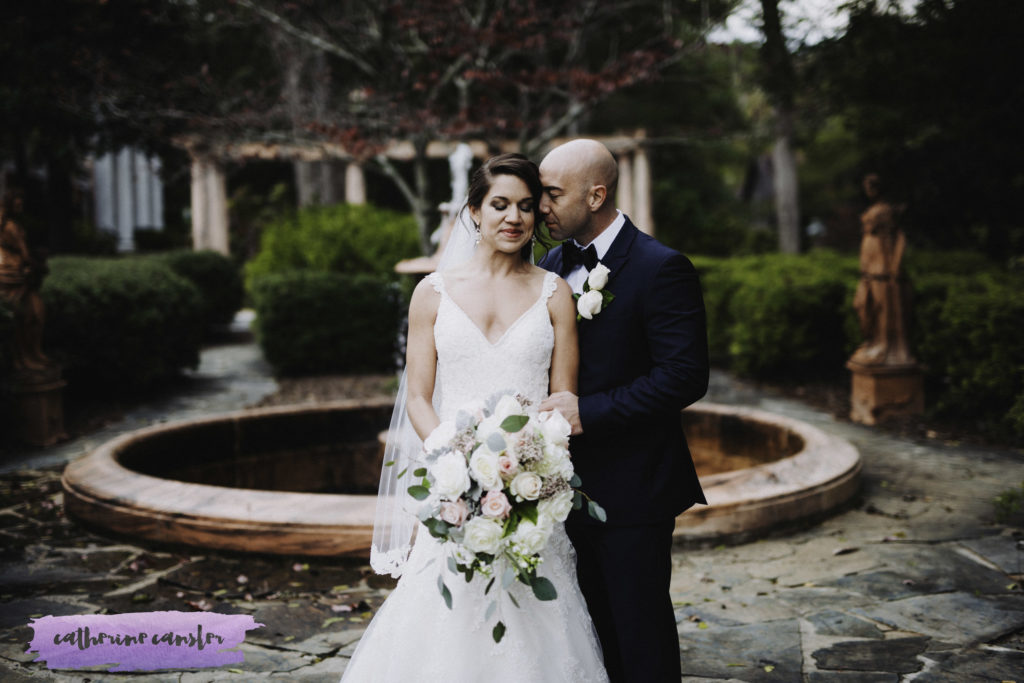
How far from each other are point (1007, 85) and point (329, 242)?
33.4 ft

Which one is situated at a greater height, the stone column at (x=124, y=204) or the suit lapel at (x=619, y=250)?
the stone column at (x=124, y=204)

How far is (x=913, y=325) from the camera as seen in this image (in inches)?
372

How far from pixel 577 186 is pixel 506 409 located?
2.72ft

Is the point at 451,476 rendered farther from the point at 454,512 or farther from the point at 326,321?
the point at 326,321

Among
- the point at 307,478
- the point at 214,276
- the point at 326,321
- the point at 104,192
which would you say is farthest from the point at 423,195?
the point at 104,192

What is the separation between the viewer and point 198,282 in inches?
650

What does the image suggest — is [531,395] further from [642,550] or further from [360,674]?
[360,674]

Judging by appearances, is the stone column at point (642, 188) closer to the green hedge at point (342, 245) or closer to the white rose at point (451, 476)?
the green hedge at point (342, 245)

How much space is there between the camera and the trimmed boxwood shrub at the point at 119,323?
9531 millimetres

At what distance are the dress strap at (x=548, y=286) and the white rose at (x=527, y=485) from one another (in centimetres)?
69

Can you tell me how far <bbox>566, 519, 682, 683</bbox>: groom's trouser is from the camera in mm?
2748

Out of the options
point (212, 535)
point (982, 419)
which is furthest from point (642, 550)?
point (982, 419)

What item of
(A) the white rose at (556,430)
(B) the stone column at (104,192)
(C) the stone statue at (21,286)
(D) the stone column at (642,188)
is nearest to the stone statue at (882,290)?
(A) the white rose at (556,430)

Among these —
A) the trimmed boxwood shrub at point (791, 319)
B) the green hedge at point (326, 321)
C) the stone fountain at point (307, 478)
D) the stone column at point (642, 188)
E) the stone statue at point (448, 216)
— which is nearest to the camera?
the stone fountain at point (307, 478)
